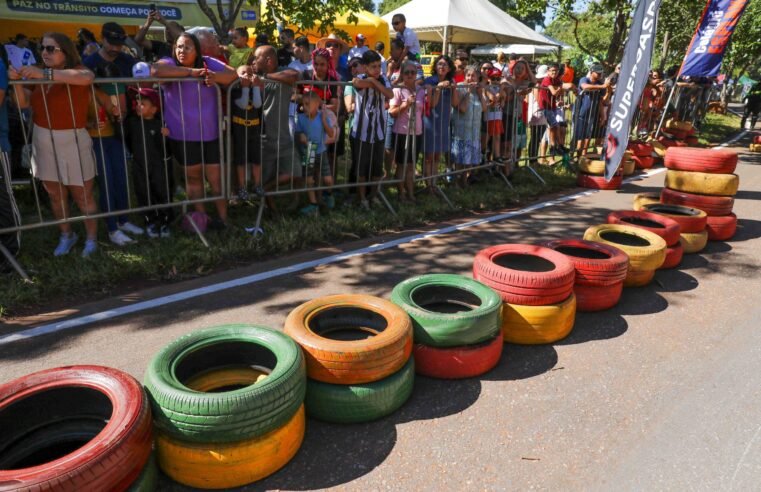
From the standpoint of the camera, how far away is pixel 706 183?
6652 millimetres

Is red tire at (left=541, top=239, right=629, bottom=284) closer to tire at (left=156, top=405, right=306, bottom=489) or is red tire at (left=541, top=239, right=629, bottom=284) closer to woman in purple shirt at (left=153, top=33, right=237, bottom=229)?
tire at (left=156, top=405, right=306, bottom=489)

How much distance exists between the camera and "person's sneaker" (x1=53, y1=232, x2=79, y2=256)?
5.37 metres

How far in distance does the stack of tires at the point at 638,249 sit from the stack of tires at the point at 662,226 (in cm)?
19

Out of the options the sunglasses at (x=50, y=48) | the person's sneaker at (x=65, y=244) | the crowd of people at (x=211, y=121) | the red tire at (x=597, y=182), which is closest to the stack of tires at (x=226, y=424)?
the person's sneaker at (x=65, y=244)

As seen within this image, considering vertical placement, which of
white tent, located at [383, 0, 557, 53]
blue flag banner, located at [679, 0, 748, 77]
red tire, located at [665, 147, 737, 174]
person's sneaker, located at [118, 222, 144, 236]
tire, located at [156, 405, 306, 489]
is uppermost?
white tent, located at [383, 0, 557, 53]

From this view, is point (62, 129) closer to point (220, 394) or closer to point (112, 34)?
point (112, 34)

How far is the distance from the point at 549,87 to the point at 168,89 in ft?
24.8

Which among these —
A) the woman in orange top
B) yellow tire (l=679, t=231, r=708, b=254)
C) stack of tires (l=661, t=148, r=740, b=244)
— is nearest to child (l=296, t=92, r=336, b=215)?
the woman in orange top

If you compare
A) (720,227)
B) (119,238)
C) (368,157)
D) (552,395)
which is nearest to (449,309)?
(552,395)

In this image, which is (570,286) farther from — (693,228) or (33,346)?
(33,346)

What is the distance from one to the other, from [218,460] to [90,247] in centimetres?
375

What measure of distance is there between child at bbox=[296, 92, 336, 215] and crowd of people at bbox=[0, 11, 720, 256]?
0.01m

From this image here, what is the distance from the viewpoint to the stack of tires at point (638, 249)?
4.94 m

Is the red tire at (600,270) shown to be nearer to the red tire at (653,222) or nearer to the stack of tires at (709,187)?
the red tire at (653,222)
